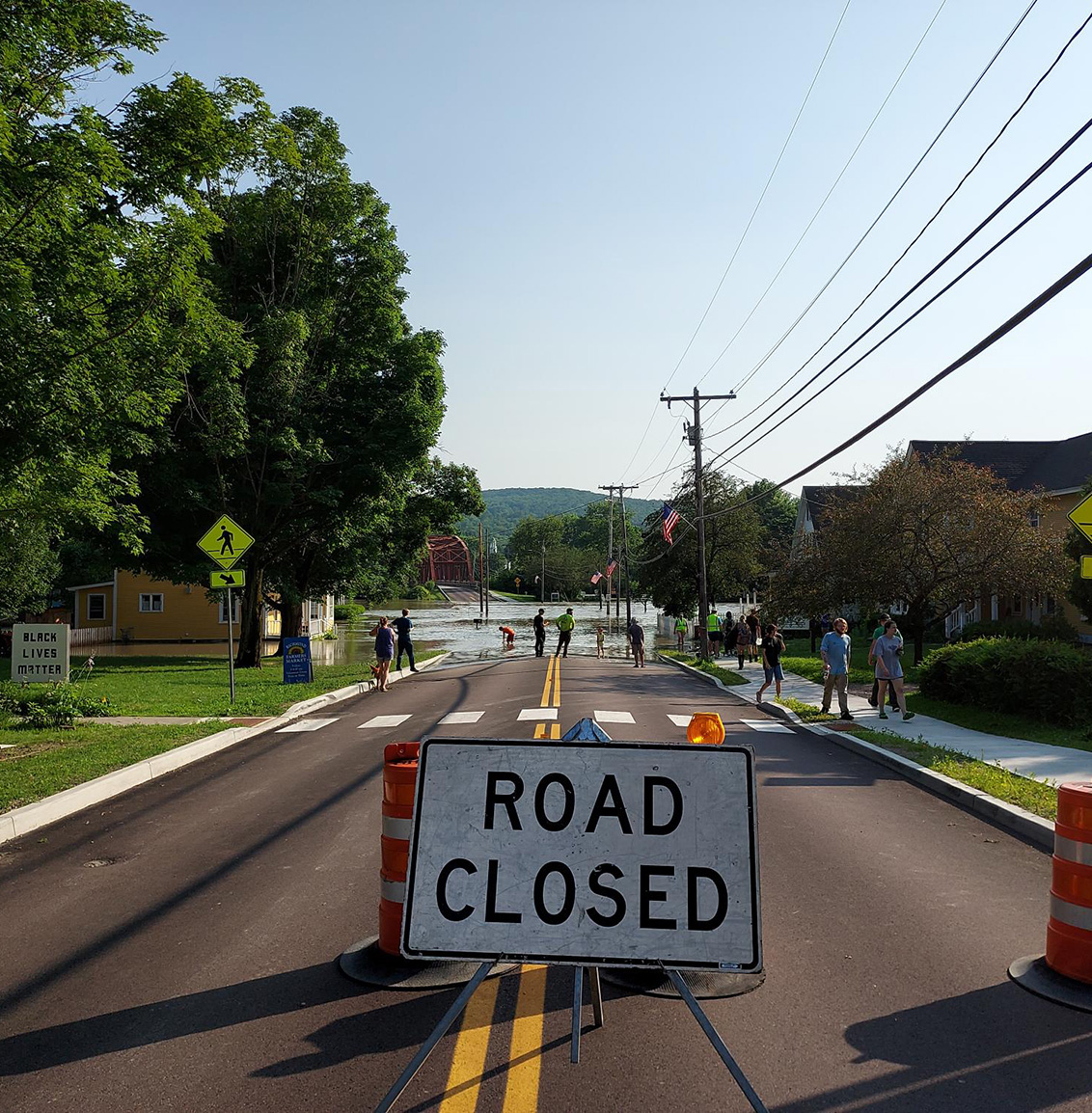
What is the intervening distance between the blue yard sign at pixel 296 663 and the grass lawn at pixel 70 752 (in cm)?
818

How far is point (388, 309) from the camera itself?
30719mm

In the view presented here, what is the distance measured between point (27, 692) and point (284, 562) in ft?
70.5

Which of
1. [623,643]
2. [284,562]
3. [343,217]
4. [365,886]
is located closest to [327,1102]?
[365,886]

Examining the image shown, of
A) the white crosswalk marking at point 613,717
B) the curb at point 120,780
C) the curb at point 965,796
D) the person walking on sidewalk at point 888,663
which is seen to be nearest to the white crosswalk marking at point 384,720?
the curb at point 120,780

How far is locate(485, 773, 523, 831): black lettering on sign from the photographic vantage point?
13.4 feet

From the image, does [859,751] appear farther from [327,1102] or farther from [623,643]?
[623,643]

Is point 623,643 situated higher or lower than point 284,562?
lower

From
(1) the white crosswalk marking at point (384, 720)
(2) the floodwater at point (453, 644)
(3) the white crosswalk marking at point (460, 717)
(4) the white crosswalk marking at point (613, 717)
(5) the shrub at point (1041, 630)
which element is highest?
(5) the shrub at point (1041, 630)

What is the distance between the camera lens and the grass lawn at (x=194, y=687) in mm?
18422

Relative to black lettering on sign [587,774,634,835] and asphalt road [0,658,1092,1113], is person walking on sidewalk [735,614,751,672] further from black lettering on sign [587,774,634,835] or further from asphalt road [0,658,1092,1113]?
black lettering on sign [587,774,634,835]

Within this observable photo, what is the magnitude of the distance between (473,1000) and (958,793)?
23.4ft

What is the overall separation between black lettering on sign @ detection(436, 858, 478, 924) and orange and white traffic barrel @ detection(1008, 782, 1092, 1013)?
3.20 metres

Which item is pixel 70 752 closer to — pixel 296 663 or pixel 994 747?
pixel 296 663

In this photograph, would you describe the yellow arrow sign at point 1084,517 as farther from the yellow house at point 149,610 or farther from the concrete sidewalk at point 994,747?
the yellow house at point 149,610
